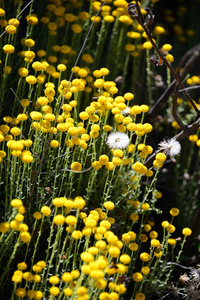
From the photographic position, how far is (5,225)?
1322 mm

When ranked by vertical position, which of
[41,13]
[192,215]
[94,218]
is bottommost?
[192,215]

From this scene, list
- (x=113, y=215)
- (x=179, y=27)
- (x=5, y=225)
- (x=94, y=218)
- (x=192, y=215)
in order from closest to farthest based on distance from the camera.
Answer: (x=5, y=225) < (x=94, y=218) < (x=113, y=215) < (x=192, y=215) < (x=179, y=27)

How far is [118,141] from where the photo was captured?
1.83m

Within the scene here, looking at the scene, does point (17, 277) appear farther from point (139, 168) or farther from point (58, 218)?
point (139, 168)

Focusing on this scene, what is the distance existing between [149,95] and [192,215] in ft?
2.65

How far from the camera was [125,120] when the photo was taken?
1.77 m

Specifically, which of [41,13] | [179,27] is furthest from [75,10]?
[179,27]

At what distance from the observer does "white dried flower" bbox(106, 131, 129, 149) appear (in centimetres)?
181

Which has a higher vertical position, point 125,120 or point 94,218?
point 125,120

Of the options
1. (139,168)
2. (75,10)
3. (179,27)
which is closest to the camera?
(139,168)

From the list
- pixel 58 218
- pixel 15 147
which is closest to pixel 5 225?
pixel 58 218

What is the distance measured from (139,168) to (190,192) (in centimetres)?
100

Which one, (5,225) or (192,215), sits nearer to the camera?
(5,225)

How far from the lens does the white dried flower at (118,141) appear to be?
1810 millimetres
